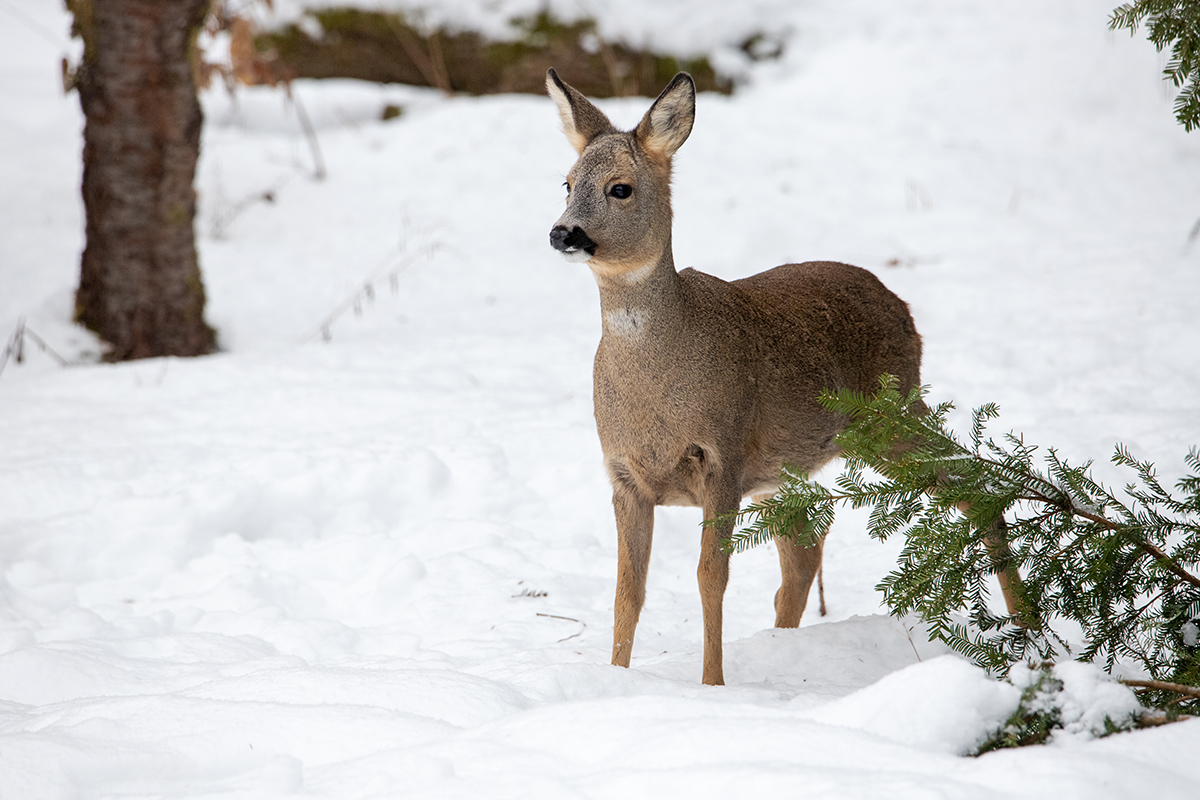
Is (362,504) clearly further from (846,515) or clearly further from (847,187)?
(847,187)

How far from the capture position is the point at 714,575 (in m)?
3.69

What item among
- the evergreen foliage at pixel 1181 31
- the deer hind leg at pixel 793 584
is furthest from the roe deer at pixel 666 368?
the evergreen foliage at pixel 1181 31

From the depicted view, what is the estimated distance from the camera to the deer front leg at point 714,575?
3.62 metres

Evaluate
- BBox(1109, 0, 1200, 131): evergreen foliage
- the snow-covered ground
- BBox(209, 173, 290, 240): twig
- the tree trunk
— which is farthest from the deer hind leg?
BBox(209, 173, 290, 240): twig

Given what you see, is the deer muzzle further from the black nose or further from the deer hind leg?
the deer hind leg

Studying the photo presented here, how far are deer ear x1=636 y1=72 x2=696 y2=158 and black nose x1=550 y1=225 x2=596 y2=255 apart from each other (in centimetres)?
59

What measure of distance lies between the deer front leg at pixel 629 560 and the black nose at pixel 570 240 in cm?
96

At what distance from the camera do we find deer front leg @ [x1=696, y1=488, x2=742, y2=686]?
11.9 feet

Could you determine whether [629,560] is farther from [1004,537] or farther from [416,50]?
[416,50]

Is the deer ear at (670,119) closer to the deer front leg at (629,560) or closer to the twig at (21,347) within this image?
the deer front leg at (629,560)

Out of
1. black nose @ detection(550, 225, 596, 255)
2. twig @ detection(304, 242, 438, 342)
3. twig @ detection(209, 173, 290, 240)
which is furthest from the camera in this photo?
twig @ detection(209, 173, 290, 240)

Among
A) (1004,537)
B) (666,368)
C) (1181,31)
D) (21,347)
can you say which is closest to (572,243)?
(666,368)

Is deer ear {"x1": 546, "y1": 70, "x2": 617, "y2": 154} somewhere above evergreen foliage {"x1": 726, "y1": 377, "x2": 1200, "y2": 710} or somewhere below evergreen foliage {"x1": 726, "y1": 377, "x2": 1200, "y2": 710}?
above

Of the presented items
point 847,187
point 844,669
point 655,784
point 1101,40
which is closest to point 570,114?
point 844,669
